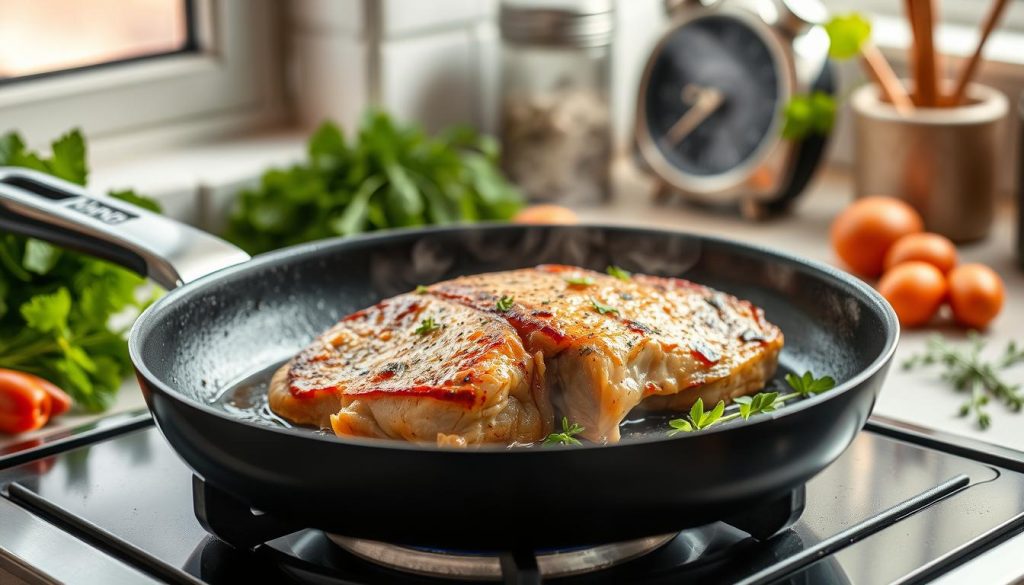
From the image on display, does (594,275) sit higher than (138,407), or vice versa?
(594,275)

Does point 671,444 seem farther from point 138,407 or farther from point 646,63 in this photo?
point 646,63

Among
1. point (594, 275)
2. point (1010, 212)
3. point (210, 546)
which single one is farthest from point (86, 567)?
point (1010, 212)

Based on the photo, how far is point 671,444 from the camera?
78 cm

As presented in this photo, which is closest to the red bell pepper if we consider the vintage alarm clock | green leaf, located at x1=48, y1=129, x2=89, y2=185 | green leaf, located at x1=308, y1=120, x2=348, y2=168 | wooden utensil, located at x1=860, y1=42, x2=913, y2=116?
green leaf, located at x1=48, y1=129, x2=89, y2=185

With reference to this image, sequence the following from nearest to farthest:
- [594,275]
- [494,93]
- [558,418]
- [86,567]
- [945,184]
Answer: [86,567] → [558,418] → [594,275] → [945,184] → [494,93]

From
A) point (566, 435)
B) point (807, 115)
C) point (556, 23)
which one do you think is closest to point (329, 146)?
point (556, 23)

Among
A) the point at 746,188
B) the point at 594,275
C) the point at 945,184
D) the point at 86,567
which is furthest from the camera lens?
the point at 746,188

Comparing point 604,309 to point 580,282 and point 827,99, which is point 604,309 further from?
point 827,99

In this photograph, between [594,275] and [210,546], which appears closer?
[210,546]

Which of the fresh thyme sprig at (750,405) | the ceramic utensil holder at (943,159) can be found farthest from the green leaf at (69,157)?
the ceramic utensil holder at (943,159)

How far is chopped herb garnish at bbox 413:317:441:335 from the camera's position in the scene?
1093mm

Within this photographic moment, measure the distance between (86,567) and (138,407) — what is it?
43 cm

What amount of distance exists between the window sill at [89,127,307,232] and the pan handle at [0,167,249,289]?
612 millimetres

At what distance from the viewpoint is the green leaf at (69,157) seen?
1363 mm
